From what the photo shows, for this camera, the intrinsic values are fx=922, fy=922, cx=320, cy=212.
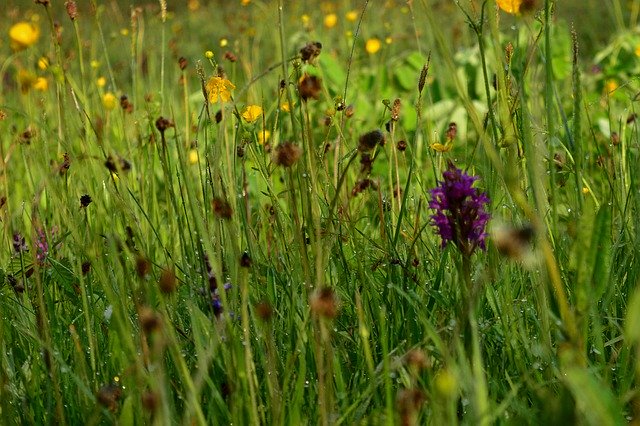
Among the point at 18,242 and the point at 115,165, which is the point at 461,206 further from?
the point at 18,242

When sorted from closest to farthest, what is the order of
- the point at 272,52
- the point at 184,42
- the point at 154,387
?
the point at 154,387
the point at 272,52
the point at 184,42

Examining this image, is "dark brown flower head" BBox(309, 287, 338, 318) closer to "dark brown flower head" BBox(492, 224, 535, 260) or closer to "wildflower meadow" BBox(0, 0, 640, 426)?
"wildflower meadow" BBox(0, 0, 640, 426)

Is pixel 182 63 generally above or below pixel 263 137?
above

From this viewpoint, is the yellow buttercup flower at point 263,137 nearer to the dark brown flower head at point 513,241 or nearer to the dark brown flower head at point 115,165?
the dark brown flower head at point 115,165

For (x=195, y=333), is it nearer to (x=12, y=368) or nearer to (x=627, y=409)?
(x=12, y=368)

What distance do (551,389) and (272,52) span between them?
5.97m

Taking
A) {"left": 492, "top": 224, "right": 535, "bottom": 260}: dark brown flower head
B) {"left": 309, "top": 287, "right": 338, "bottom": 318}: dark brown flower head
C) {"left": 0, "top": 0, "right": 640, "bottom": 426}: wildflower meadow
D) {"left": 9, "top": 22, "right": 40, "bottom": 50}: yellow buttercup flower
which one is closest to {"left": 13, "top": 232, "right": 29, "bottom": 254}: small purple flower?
{"left": 0, "top": 0, "right": 640, "bottom": 426}: wildflower meadow

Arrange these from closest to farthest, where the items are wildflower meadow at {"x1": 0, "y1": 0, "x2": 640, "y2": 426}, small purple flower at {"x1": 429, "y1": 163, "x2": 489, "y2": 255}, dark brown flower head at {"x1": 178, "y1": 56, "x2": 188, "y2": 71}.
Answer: wildflower meadow at {"x1": 0, "y1": 0, "x2": 640, "y2": 426}, small purple flower at {"x1": 429, "y1": 163, "x2": 489, "y2": 255}, dark brown flower head at {"x1": 178, "y1": 56, "x2": 188, "y2": 71}

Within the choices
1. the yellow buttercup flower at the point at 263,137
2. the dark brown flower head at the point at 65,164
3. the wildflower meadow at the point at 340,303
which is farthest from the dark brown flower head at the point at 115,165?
the yellow buttercup flower at the point at 263,137

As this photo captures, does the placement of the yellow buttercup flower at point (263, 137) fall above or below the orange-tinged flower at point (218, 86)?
below

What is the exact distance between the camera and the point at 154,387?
35.2 inches

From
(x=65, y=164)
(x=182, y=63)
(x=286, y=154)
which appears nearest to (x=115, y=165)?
(x=286, y=154)

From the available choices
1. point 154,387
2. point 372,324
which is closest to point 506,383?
point 372,324

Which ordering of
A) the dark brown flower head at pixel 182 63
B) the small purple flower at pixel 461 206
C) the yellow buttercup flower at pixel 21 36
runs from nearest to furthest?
the small purple flower at pixel 461 206, the yellow buttercup flower at pixel 21 36, the dark brown flower head at pixel 182 63
